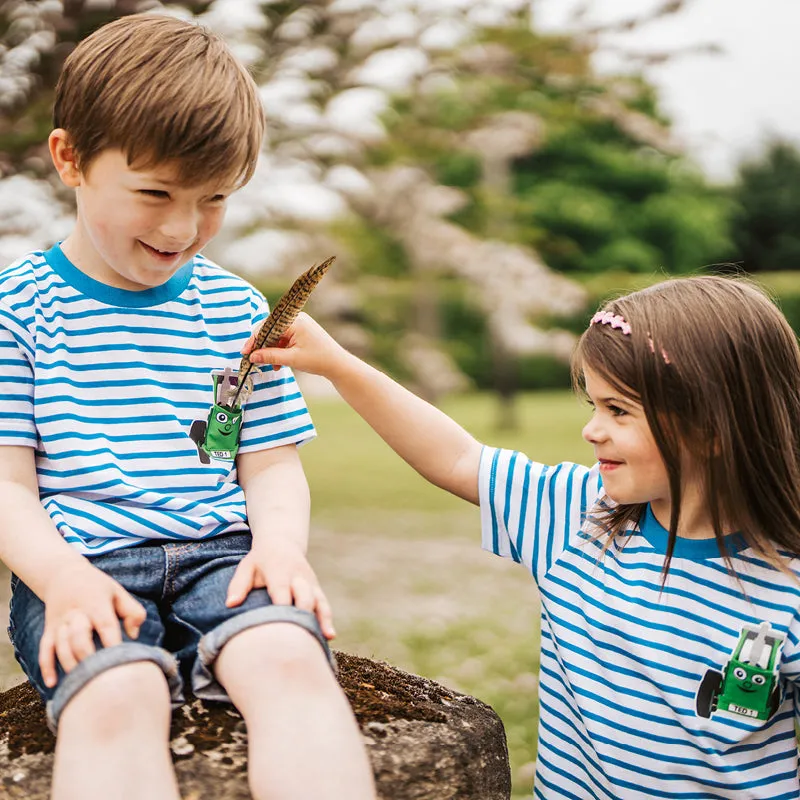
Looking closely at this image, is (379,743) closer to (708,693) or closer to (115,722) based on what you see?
(115,722)

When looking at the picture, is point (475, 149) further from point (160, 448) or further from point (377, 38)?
point (160, 448)

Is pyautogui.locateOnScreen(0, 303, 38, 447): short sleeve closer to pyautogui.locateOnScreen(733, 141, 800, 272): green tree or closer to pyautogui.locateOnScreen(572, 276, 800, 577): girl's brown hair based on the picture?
pyautogui.locateOnScreen(572, 276, 800, 577): girl's brown hair

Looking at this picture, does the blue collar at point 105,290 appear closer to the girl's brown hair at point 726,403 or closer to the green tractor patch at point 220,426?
the green tractor patch at point 220,426

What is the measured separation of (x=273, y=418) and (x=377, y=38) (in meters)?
5.89

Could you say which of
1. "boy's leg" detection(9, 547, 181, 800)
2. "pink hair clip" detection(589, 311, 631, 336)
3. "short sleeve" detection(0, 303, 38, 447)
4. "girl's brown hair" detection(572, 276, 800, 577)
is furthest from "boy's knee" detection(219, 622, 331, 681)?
"pink hair clip" detection(589, 311, 631, 336)

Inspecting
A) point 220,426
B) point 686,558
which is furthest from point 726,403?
point 220,426

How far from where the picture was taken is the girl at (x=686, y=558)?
2014mm

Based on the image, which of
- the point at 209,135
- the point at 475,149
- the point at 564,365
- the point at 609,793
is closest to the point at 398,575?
the point at 475,149

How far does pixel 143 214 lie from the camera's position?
1894 mm

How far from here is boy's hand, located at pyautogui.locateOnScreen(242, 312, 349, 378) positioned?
2098mm

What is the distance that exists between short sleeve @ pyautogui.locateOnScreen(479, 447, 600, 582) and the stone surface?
362 millimetres

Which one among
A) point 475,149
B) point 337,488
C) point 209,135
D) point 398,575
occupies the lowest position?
point 337,488

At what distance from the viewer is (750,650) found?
199 cm

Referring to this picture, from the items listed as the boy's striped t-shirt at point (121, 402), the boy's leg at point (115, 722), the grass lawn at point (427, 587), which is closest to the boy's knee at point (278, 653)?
the boy's leg at point (115, 722)
